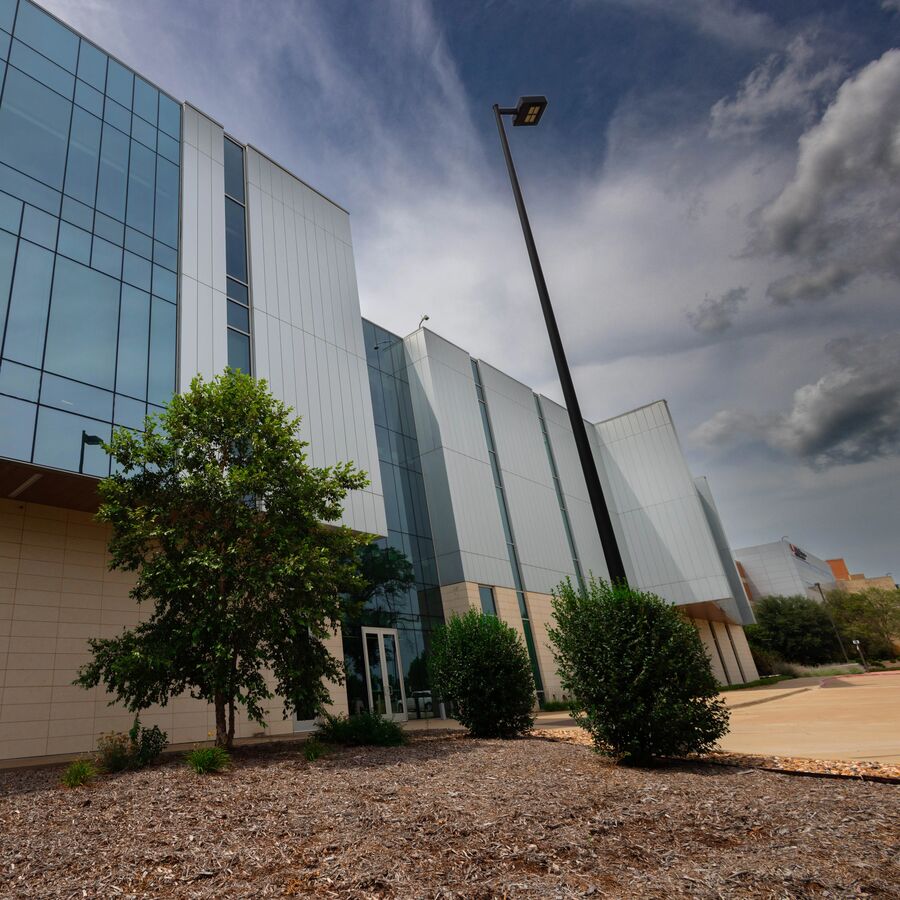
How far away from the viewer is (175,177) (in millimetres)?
19266

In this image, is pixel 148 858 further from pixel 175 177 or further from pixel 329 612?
pixel 175 177

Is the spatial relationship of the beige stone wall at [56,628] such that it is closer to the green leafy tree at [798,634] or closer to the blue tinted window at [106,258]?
the blue tinted window at [106,258]

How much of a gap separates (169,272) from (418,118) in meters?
10.8

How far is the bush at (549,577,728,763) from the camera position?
27.1ft

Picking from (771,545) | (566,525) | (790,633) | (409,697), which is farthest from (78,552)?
(771,545)

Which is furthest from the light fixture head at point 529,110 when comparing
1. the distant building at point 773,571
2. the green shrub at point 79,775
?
the distant building at point 773,571

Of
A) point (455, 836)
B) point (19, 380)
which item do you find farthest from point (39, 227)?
point (455, 836)

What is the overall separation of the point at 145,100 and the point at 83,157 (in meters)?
4.20

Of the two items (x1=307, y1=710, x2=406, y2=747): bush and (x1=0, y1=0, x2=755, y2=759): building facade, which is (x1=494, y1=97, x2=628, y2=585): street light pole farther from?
(x1=0, y1=0, x2=755, y2=759): building facade

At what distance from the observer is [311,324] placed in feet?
72.1

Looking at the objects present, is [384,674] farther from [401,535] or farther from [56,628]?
[56,628]

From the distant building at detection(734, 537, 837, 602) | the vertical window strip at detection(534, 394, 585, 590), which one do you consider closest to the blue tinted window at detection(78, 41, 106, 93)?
the vertical window strip at detection(534, 394, 585, 590)

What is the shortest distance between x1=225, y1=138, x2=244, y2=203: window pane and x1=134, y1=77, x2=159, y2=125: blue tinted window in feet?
8.88

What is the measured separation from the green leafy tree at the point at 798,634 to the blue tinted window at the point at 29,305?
64.1 metres
